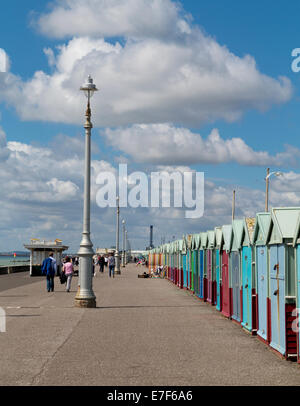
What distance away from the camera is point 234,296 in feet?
54.7

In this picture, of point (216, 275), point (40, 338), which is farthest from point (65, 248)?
point (40, 338)

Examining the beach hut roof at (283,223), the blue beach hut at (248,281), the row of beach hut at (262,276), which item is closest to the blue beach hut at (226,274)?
the row of beach hut at (262,276)

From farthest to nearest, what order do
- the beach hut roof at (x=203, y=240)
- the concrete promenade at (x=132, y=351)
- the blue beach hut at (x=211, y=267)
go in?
the beach hut roof at (x=203, y=240) < the blue beach hut at (x=211, y=267) < the concrete promenade at (x=132, y=351)

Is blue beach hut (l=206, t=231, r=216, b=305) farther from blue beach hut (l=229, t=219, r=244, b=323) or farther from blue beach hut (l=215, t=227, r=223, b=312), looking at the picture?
blue beach hut (l=229, t=219, r=244, b=323)

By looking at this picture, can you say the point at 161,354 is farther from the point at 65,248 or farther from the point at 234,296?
the point at 65,248

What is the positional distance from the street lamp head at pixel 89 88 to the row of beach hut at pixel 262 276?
596 cm

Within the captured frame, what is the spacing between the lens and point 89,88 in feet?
68.4

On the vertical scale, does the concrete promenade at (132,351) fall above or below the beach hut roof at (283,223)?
below

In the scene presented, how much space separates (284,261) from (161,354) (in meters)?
2.52

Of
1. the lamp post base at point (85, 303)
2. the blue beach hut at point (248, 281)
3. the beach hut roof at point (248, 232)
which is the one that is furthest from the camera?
the lamp post base at point (85, 303)

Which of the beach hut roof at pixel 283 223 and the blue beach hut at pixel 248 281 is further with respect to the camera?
the blue beach hut at pixel 248 281

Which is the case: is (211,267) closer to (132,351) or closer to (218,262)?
(218,262)

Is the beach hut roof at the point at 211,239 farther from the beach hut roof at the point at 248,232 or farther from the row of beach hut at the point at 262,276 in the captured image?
the beach hut roof at the point at 248,232

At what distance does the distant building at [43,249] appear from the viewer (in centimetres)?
4784
